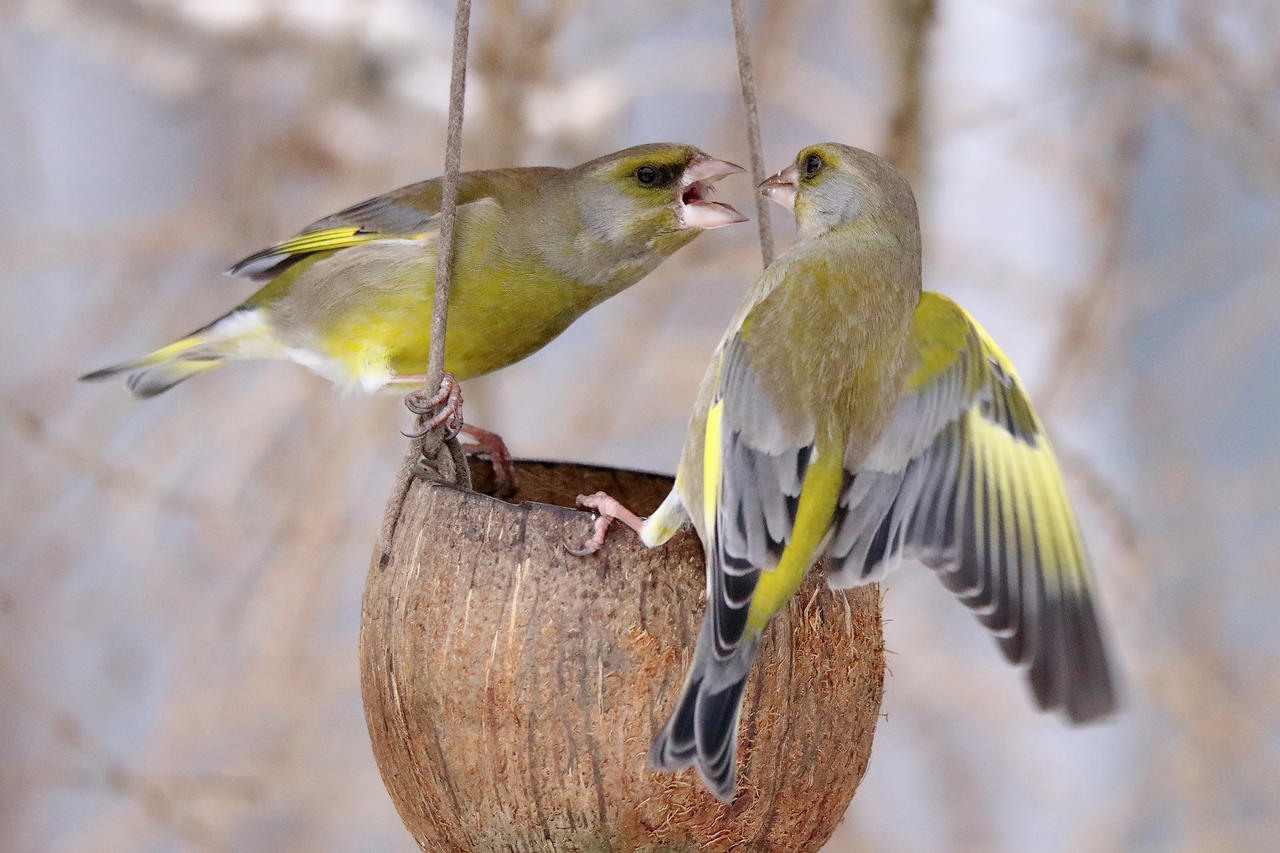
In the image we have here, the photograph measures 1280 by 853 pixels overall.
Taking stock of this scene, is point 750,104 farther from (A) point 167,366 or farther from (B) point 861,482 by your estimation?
(A) point 167,366

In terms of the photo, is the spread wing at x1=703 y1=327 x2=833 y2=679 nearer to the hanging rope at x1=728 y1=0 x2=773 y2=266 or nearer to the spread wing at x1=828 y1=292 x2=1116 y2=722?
the spread wing at x1=828 y1=292 x2=1116 y2=722

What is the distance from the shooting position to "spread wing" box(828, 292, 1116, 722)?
1.89 m

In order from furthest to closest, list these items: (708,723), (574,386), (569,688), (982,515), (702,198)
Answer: (574,386), (702,198), (982,515), (569,688), (708,723)

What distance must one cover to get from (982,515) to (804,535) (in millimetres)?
316

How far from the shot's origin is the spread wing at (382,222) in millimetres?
2680

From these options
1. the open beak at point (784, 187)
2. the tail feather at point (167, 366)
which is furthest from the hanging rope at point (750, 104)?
the tail feather at point (167, 366)

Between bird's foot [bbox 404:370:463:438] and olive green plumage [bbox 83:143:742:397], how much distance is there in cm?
41

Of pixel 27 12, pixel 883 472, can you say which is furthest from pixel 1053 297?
pixel 27 12

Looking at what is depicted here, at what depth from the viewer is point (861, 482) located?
196 centimetres

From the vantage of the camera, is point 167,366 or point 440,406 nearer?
point 440,406

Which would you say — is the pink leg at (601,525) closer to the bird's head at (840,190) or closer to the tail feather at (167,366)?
the bird's head at (840,190)

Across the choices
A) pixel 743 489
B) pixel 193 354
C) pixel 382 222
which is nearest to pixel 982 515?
pixel 743 489

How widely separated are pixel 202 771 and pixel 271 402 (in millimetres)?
1488

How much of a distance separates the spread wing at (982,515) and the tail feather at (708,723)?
9.3 inches
